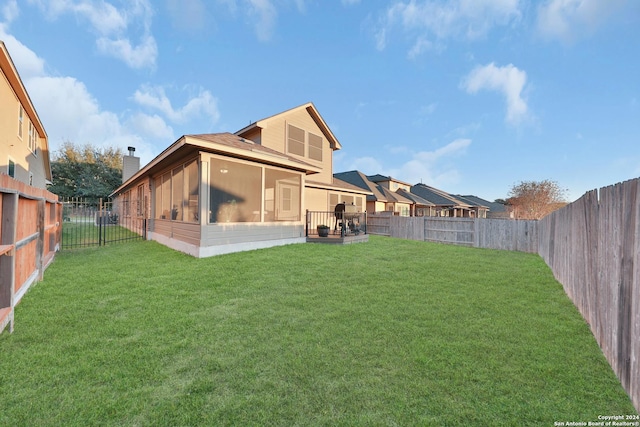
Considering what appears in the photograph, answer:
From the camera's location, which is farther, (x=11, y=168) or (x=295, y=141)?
(x=295, y=141)

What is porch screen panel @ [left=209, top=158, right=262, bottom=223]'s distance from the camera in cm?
771

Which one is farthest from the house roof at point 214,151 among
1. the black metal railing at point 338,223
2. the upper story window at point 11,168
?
the upper story window at point 11,168

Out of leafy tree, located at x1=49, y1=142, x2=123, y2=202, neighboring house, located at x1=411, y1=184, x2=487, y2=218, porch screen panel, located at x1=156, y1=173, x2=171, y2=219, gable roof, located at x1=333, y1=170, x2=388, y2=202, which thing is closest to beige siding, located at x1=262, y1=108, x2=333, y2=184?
porch screen panel, located at x1=156, y1=173, x2=171, y2=219

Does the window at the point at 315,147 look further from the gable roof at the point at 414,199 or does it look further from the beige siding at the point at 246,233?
the gable roof at the point at 414,199

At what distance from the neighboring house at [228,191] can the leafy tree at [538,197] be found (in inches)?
1128

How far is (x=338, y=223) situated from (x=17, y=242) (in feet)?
35.6

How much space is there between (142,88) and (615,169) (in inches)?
1259

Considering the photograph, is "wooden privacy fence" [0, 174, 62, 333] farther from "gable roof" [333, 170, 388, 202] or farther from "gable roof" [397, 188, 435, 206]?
"gable roof" [397, 188, 435, 206]

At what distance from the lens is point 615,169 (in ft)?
51.0

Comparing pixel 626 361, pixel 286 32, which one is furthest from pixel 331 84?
pixel 626 361

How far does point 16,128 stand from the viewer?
1109 centimetres

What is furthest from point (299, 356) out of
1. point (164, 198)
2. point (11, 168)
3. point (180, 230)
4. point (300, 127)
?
point (11, 168)

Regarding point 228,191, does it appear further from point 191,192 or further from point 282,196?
point 282,196

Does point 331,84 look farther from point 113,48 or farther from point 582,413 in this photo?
point 582,413
